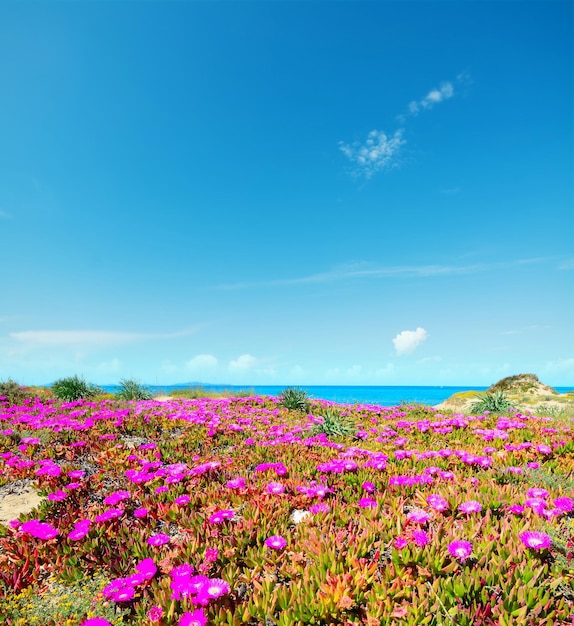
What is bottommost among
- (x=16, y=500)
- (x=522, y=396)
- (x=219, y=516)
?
(x=16, y=500)

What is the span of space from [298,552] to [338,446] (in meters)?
3.53

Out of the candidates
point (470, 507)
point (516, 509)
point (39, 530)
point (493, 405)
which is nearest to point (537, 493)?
point (516, 509)

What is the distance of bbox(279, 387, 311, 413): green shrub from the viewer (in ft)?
41.3

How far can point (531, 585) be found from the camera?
2.53 meters

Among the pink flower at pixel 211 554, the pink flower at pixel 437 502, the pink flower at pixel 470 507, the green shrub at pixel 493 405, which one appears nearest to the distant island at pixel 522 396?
the green shrub at pixel 493 405

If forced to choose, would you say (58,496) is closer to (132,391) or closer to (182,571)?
(182,571)

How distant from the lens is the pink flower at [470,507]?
11.7 feet

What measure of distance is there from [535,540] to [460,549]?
0.62m

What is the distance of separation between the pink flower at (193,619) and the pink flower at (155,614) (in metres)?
0.16

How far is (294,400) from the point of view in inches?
501

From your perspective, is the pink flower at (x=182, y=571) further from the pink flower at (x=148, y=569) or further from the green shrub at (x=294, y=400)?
the green shrub at (x=294, y=400)

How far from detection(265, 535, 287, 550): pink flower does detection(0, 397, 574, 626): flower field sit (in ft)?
0.08

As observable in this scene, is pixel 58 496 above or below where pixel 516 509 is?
below

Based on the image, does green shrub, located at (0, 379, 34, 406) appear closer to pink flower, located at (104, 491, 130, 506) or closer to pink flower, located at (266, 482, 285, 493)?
pink flower, located at (104, 491, 130, 506)
